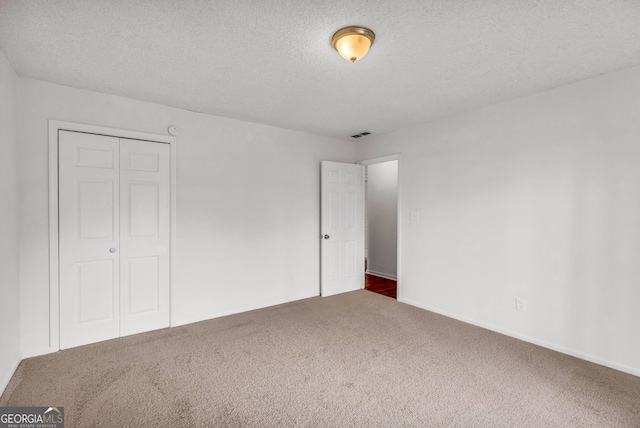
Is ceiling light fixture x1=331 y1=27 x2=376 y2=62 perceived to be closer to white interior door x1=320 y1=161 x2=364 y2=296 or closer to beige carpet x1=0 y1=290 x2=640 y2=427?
beige carpet x1=0 y1=290 x2=640 y2=427

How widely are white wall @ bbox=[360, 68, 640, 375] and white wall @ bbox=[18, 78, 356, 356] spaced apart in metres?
1.67

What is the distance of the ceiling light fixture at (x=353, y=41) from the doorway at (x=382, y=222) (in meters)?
3.65

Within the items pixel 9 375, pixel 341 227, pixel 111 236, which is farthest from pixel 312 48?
pixel 9 375

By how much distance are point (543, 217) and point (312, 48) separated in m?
2.65

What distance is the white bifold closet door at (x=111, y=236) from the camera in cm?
279

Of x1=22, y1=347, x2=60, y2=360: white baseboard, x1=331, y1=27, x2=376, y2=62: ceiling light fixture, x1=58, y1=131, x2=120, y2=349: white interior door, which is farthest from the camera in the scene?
x1=58, y1=131, x2=120, y2=349: white interior door

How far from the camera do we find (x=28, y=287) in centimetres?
261

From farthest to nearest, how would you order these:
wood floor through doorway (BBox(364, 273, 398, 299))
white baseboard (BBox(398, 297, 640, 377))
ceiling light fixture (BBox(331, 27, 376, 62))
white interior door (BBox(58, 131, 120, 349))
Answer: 1. wood floor through doorway (BBox(364, 273, 398, 299))
2. white interior door (BBox(58, 131, 120, 349))
3. white baseboard (BBox(398, 297, 640, 377))
4. ceiling light fixture (BBox(331, 27, 376, 62))

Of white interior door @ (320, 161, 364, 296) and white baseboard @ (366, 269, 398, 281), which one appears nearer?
white interior door @ (320, 161, 364, 296)

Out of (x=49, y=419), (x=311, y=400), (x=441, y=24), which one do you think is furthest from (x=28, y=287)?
(x=441, y=24)

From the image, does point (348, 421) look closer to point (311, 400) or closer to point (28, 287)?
point (311, 400)

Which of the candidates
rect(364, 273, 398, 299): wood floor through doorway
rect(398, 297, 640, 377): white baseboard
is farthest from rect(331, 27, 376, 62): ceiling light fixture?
rect(364, 273, 398, 299): wood floor through doorway

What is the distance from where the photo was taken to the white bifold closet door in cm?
279

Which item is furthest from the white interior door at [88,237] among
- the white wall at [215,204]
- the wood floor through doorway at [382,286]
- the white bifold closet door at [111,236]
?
the wood floor through doorway at [382,286]
